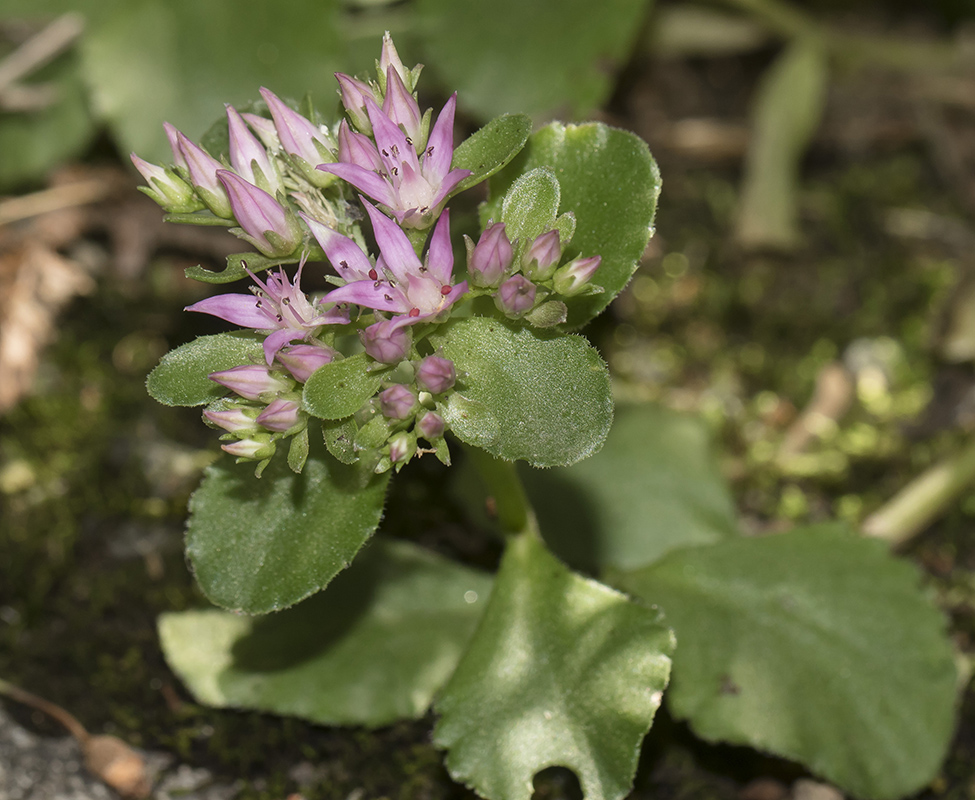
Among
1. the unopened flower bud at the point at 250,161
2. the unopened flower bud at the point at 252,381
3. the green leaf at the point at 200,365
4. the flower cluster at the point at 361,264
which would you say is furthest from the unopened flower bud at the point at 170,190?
the unopened flower bud at the point at 252,381

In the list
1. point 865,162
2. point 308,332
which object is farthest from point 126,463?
point 865,162

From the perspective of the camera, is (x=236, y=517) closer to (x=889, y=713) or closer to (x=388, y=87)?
(x=388, y=87)

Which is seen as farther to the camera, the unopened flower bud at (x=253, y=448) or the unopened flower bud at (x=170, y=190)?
the unopened flower bud at (x=170, y=190)

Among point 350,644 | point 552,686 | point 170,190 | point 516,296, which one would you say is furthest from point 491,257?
point 350,644

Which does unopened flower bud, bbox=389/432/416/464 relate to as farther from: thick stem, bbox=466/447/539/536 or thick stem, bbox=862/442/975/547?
thick stem, bbox=862/442/975/547

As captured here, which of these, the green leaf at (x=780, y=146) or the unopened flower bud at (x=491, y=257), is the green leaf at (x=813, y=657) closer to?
the unopened flower bud at (x=491, y=257)

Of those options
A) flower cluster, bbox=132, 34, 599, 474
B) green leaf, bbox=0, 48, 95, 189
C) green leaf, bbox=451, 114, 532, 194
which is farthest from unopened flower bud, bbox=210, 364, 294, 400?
green leaf, bbox=0, 48, 95, 189

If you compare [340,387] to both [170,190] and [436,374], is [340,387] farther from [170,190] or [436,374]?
[170,190]
